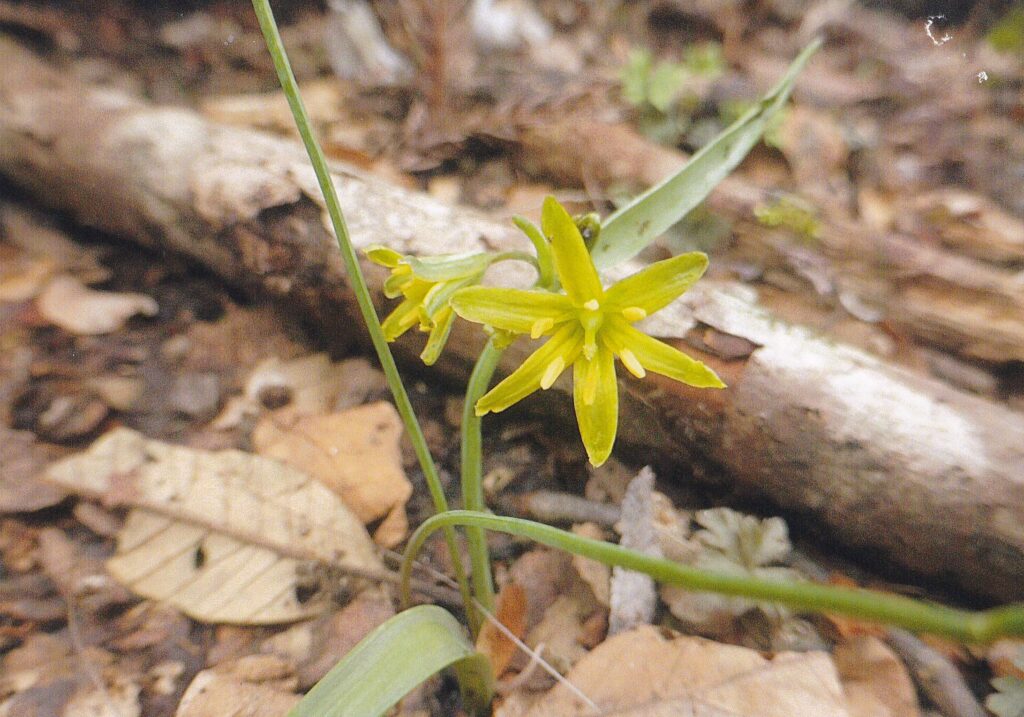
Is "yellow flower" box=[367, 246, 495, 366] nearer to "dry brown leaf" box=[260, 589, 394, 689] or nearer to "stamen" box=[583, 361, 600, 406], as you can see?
"stamen" box=[583, 361, 600, 406]

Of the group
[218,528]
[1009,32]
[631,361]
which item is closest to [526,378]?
[631,361]

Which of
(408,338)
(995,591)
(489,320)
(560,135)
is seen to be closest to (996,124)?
(560,135)

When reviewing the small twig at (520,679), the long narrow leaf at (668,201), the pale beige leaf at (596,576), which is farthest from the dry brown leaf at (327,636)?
the long narrow leaf at (668,201)

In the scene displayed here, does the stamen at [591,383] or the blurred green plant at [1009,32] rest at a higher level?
the blurred green plant at [1009,32]

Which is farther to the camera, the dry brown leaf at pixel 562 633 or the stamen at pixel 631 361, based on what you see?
the dry brown leaf at pixel 562 633

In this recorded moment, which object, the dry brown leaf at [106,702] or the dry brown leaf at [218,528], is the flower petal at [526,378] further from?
the dry brown leaf at [106,702]

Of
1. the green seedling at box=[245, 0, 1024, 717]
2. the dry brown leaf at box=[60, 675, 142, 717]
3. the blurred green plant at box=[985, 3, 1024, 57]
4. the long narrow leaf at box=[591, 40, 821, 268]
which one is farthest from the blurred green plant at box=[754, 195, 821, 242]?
the blurred green plant at box=[985, 3, 1024, 57]

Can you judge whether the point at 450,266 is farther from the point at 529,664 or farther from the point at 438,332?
the point at 529,664
